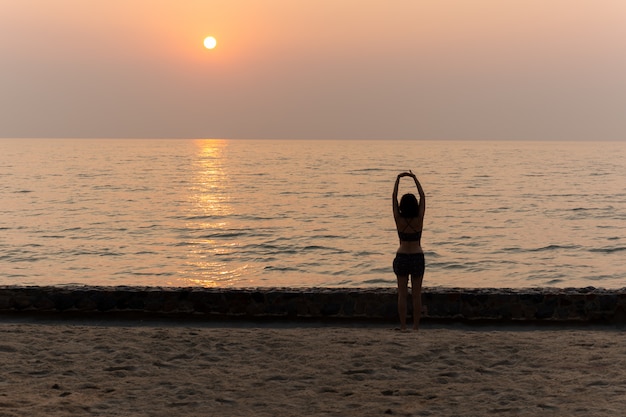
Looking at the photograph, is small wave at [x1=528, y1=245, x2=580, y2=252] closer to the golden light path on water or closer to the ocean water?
the ocean water

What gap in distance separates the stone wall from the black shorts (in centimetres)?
91

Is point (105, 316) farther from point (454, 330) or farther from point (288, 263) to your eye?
point (288, 263)

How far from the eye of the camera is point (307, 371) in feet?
24.9

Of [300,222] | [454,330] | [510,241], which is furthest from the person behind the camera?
[300,222]

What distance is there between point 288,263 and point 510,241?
11697 mm

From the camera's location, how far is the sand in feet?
21.5

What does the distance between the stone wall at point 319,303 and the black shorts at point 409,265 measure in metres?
0.91

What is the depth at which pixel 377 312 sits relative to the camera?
10.0 meters

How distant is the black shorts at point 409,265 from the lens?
9.14 metres

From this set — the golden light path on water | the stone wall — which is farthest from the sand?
the golden light path on water

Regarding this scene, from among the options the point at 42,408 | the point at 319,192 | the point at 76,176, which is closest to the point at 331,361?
the point at 42,408

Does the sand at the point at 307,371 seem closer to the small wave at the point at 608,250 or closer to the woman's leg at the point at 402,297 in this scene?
the woman's leg at the point at 402,297

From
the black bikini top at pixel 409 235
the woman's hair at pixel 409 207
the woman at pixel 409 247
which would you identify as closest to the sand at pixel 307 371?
the woman at pixel 409 247

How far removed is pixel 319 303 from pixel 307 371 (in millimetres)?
2458
